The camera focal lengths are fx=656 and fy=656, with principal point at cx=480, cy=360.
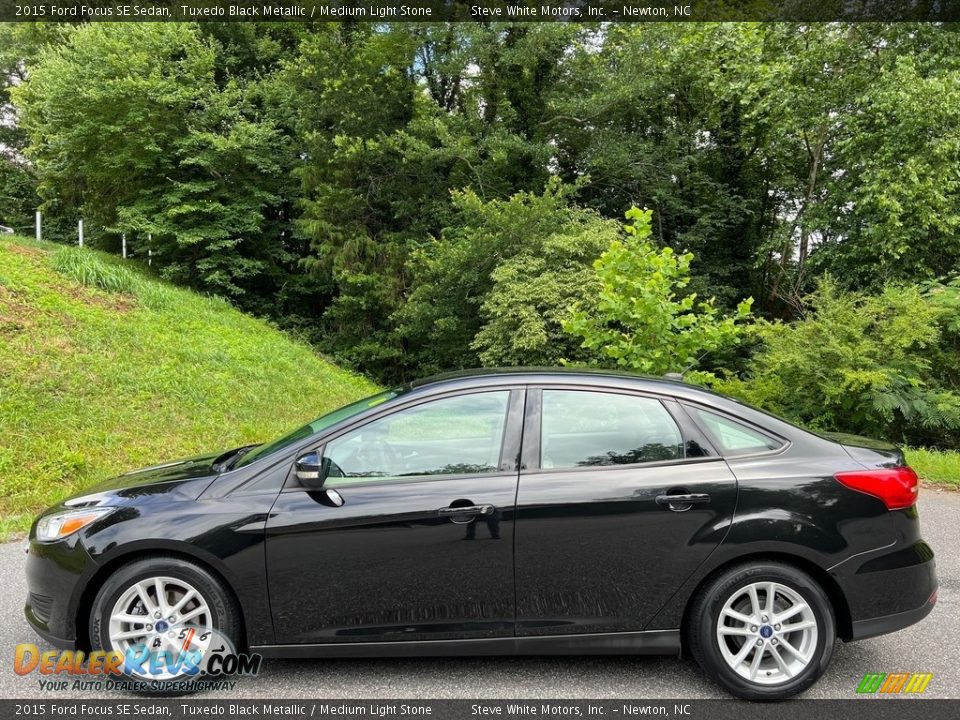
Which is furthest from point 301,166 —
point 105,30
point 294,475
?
point 294,475

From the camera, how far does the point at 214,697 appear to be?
3.04m

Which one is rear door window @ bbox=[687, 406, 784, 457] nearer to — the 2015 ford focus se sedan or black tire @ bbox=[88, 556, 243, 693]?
the 2015 ford focus se sedan

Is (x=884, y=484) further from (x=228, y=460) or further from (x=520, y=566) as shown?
(x=228, y=460)

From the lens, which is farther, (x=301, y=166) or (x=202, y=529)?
(x=301, y=166)

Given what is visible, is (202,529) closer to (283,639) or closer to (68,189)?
(283,639)

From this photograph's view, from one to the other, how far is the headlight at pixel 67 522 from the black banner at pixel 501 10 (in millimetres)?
17434

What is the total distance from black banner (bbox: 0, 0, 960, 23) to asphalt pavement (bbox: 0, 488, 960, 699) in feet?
51.7

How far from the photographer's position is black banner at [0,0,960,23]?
49.1ft

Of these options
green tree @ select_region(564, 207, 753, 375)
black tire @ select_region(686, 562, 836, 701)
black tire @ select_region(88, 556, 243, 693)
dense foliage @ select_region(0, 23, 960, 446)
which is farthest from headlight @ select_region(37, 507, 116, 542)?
dense foliage @ select_region(0, 23, 960, 446)

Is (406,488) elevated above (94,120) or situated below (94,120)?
below

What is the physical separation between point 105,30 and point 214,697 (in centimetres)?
1903

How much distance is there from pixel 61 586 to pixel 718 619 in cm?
307

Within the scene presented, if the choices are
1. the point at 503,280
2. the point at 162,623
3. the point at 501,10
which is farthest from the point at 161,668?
the point at 501,10

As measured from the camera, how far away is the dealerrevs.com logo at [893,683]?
309cm
